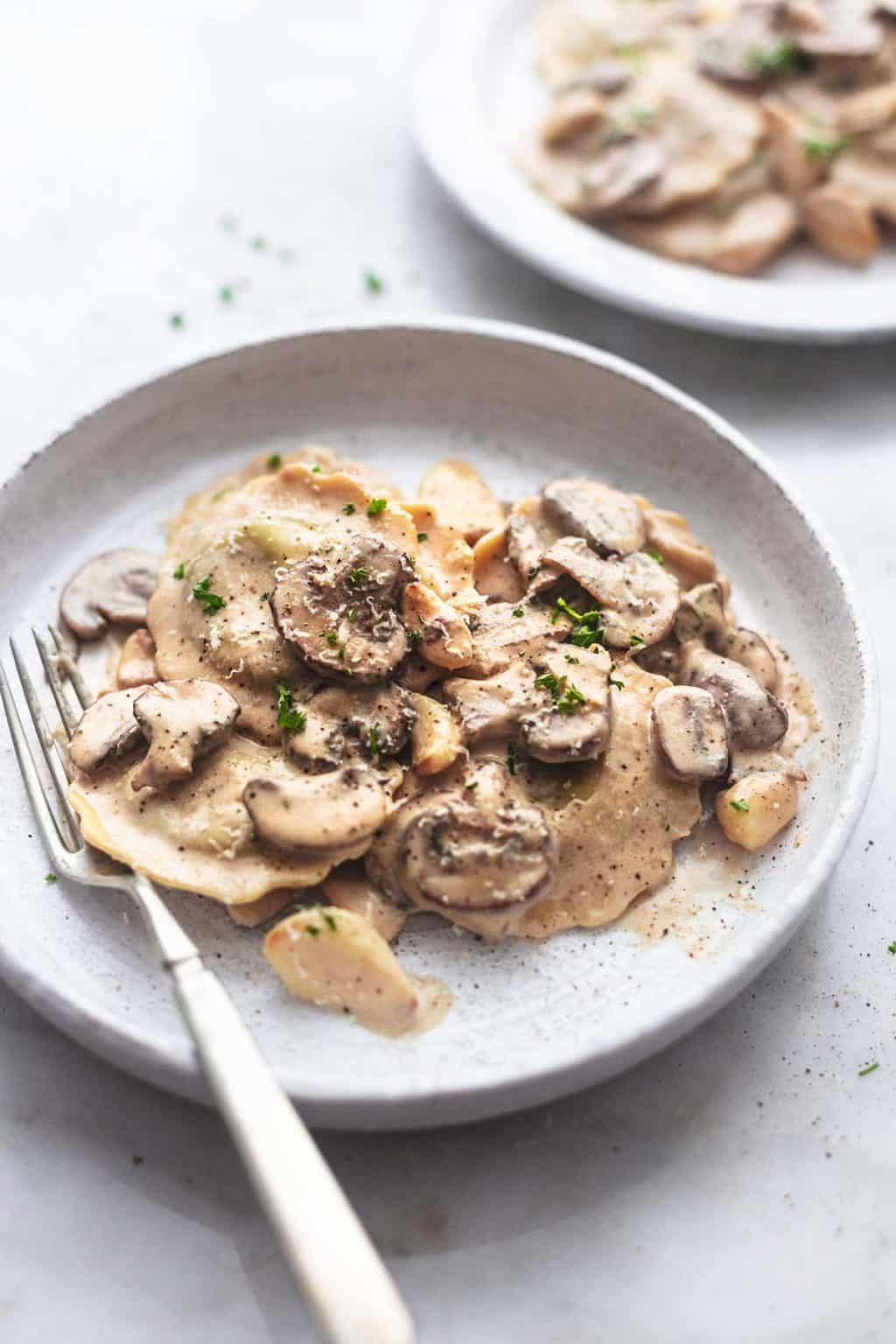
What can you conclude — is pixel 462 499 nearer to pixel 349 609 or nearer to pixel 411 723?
pixel 349 609

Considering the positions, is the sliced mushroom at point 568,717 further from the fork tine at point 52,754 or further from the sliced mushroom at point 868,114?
the sliced mushroom at point 868,114

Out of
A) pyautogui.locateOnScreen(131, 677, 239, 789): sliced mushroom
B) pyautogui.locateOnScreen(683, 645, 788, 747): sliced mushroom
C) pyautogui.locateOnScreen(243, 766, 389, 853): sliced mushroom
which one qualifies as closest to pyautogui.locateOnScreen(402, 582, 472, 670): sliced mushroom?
pyautogui.locateOnScreen(243, 766, 389, 853): sliced mushroom

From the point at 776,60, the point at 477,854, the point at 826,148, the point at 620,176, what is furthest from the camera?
the point at 776,60

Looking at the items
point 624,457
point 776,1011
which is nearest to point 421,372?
point 624,457

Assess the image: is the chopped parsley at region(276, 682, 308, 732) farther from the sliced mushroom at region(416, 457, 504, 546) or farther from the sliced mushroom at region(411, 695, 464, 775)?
the sliced mushroom at region(416, 457, 504, 546)

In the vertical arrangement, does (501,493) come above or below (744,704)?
above


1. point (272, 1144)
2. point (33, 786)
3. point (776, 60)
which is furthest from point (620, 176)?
point (272, 1144)

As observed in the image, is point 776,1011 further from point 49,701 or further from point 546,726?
point 49,701
